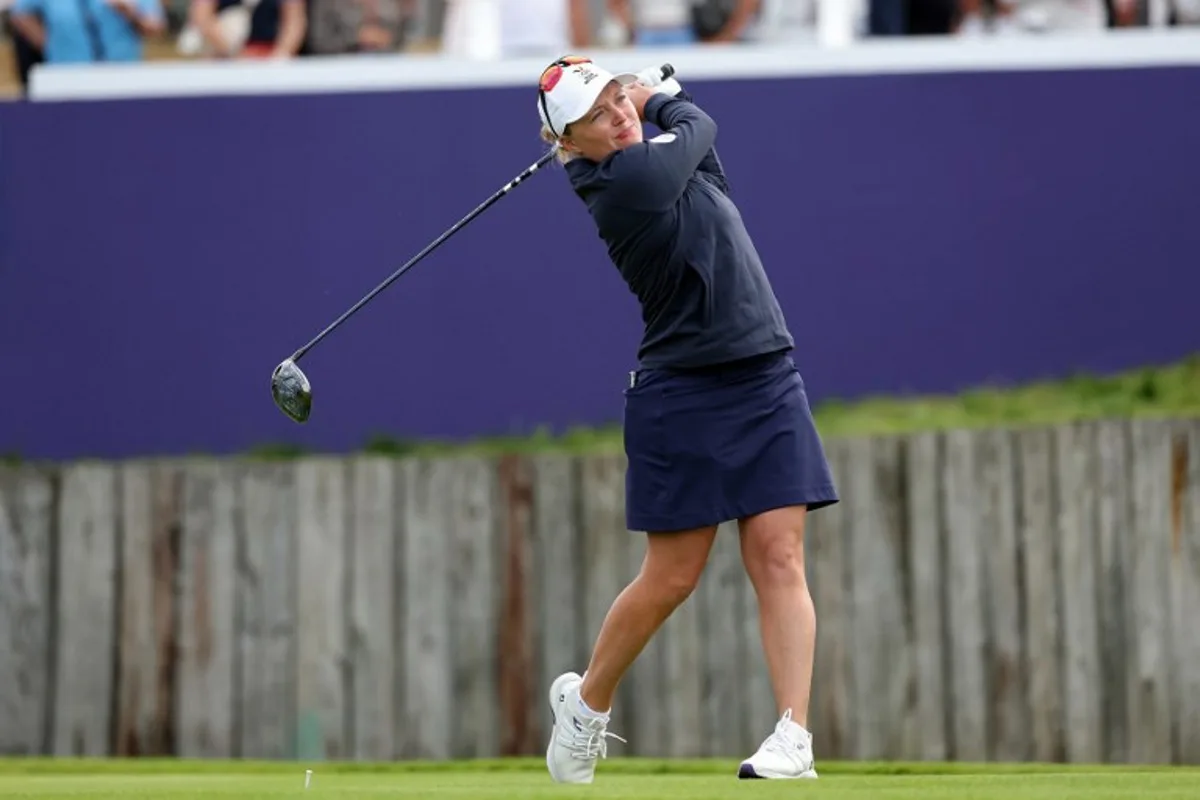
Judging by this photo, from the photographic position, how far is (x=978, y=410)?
10281 millimetres

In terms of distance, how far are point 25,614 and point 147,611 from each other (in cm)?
52

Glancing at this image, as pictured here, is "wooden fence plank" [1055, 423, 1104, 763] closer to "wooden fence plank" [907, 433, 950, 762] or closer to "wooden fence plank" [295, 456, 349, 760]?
"wooden fence plank" [907, 433, 950, 762]

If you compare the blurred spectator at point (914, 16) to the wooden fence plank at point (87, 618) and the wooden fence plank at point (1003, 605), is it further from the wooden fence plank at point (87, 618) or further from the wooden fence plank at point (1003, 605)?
the wooden fence plank at point (87, 618)

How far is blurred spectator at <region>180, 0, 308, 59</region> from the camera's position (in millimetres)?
11203

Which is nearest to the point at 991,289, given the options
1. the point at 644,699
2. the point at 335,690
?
the point at 644,699

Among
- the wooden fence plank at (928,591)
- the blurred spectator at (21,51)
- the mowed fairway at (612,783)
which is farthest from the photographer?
the blurred spectator at (21,51)

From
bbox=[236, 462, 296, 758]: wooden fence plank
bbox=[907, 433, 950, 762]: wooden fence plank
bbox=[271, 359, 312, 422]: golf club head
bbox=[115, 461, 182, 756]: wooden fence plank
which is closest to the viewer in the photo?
bbox=[271, 359, 312, 422]: golf club head

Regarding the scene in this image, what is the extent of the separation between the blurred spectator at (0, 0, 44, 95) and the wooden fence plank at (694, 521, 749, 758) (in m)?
4.46

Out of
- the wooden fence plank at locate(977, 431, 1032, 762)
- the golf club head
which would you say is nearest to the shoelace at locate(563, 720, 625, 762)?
the golf club head

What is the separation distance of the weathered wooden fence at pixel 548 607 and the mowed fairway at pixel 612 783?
3.45 ft

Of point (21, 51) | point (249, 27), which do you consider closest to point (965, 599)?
point (249, 27)

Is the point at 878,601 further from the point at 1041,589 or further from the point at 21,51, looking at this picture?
the point at 21,51

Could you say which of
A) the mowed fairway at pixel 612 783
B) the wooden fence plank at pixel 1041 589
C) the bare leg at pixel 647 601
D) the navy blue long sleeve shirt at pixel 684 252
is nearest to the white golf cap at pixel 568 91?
the navy blue long sleeve shirt at pixel 684 252

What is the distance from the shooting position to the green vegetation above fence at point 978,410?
392 inches
